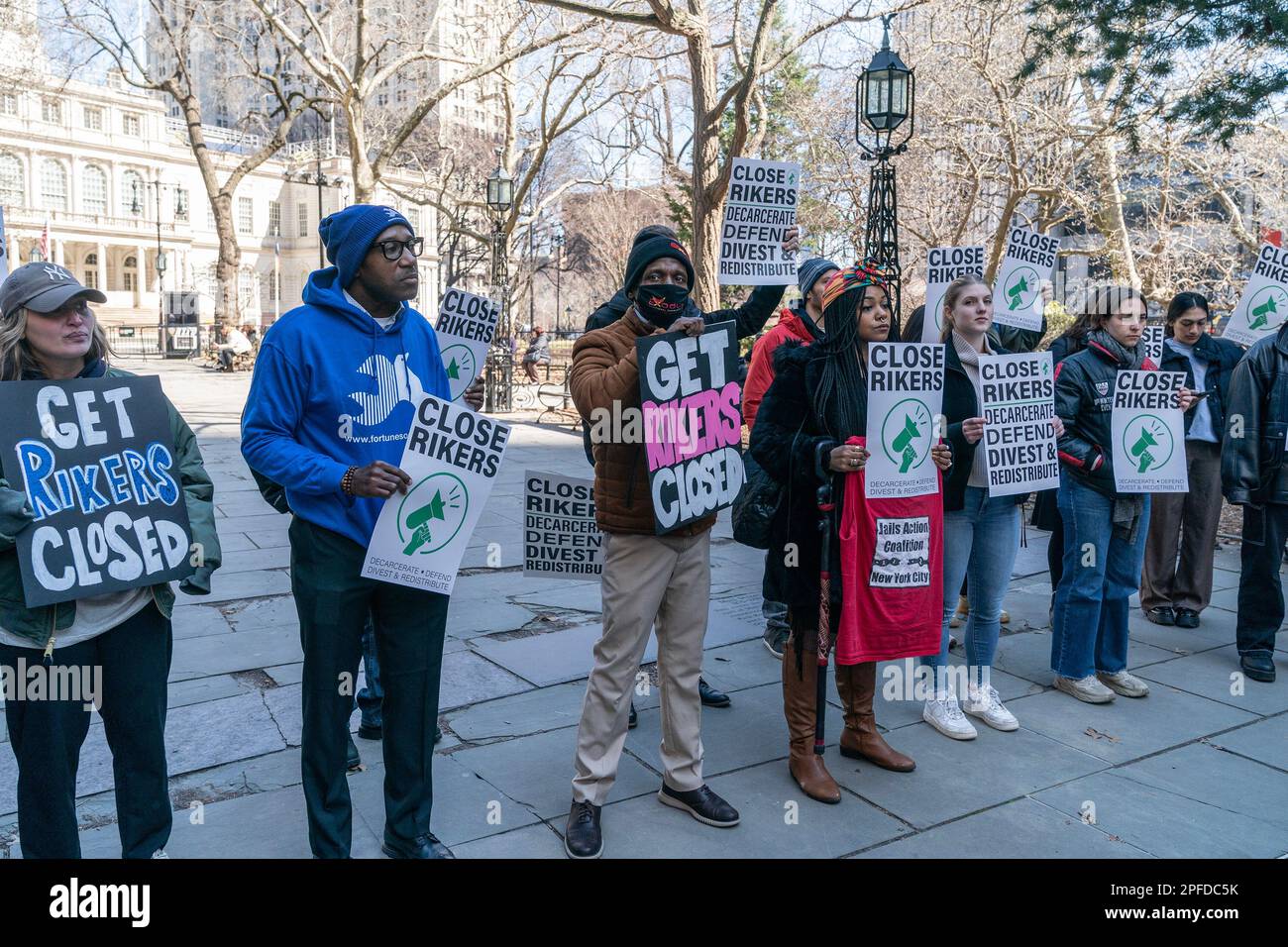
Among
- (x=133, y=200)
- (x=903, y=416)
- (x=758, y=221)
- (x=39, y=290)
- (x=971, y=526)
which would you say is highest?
(x=133, y=200)

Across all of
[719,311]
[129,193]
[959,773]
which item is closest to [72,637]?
[719,311]

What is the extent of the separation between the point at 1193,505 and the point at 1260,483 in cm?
110

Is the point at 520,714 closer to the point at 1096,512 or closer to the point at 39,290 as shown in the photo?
the point at 39,290

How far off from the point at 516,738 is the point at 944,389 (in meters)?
2.61


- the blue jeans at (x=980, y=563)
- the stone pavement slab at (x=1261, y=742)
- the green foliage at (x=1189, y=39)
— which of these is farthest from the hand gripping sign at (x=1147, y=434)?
the green foliage at (x=1189, y=39)

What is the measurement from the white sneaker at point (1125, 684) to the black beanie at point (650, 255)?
11.4ft

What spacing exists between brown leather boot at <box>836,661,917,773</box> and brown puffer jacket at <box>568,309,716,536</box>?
47.0 inches

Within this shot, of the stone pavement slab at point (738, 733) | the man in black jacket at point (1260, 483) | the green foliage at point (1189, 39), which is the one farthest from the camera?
the green foliage at point (1189, 39)

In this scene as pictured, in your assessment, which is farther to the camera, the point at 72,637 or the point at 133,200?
the point at 133,200

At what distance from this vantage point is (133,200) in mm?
62000

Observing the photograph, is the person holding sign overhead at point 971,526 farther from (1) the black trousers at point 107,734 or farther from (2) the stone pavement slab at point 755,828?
(1) the black trousers at point 107,734

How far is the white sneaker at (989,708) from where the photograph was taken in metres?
5.01

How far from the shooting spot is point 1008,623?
6.87 metres

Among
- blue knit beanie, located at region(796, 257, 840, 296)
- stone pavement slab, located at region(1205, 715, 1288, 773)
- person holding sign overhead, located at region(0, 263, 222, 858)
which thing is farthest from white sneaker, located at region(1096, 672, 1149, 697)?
person holding sign overhead, located at region(0, 263, 222, 858)
